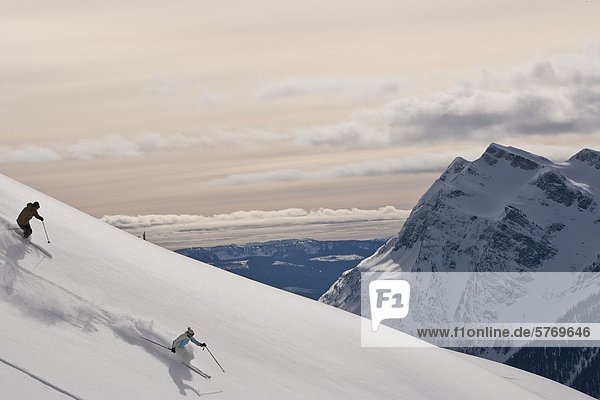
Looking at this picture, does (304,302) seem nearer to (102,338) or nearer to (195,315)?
(195,315)

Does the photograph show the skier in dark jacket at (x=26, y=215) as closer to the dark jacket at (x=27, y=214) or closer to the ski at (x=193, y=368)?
the dark jacket at (x=27, y=214)

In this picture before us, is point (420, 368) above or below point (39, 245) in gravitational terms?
below

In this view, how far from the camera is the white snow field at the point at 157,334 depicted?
77.3 ft

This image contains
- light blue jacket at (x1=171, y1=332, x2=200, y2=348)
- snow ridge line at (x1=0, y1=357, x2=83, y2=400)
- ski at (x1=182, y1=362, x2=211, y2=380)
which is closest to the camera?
snow ridge line at (x1=0, y1=357, x2=83, y2=400)

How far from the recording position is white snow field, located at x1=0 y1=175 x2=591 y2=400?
77.3ft

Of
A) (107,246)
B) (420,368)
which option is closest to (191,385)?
(107,246)

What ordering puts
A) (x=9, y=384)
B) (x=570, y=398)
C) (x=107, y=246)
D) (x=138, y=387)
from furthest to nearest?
(x=570, y=398) → (x=107, y=246) → (x=138, y=387) → (x=9, y=384)

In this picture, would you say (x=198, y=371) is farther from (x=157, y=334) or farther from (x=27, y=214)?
(x=27, y=214)

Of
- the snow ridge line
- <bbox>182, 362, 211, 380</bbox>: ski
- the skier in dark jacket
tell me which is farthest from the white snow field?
Result: the skier in dark jacket

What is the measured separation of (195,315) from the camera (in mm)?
34438

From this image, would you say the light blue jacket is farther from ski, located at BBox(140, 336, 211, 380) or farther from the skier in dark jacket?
the skier in dark jacket

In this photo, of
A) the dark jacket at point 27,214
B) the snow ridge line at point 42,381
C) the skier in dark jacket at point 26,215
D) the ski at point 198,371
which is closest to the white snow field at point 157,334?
the snow ridge line at point 42,381

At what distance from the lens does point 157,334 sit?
28.7m

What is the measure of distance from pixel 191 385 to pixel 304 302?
2488cm
